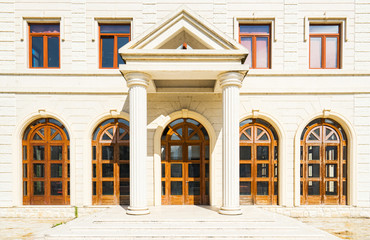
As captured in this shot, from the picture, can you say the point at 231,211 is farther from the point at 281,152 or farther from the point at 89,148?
the point at 89,148

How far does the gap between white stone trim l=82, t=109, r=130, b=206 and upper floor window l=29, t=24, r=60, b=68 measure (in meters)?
2.80

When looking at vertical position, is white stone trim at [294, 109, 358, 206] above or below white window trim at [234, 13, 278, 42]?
below

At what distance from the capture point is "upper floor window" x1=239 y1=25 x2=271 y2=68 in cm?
930

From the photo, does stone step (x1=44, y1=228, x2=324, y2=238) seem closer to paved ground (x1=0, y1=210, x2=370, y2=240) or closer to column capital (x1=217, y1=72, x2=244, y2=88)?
paved ground (x1=0, y1=210, x2=370, y2=240)

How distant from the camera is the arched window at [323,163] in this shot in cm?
912

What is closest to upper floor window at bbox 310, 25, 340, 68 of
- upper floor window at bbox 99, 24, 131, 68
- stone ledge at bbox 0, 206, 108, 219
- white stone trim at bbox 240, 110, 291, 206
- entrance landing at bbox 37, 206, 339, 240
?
white stone trim at bbox 240, 110, 291, 206

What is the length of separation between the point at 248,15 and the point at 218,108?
375cm

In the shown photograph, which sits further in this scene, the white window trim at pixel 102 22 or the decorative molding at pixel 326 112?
the white window trim at pixel 102 22

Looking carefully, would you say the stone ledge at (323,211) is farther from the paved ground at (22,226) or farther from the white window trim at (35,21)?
the white window trim at (35,21)

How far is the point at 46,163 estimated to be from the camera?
9.20 metres

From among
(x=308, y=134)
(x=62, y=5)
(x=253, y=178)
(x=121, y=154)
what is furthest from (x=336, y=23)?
(x=62, y=5)

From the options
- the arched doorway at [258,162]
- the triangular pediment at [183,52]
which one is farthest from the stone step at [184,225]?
the triangular pediment at [183,52]

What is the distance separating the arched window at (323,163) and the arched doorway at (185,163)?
3.82 m

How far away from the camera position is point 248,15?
29.7ft
